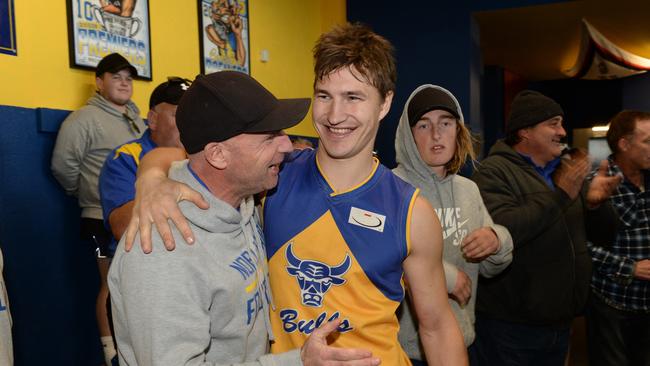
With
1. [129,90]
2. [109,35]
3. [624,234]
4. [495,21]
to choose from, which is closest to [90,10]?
[109,35]

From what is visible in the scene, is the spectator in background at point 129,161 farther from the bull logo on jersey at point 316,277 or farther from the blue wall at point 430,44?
the blue wall at point 430,44

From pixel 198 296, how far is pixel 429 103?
1.39 m

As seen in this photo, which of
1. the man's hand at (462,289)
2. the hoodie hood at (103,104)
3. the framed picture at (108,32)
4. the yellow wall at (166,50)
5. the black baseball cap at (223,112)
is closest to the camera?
the black baseball cap at (223,112)

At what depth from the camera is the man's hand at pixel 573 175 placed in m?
2.49

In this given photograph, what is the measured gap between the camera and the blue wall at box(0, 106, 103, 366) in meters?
3.25

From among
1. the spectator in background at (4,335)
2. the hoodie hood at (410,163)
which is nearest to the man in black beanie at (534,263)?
the hoodie hood at (410,163)

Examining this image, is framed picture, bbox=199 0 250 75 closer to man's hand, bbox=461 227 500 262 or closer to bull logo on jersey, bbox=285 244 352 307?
man's hand, bbox=461 227 500 262

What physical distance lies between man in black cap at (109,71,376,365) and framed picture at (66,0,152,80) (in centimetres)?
275

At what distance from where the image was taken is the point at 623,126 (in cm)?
309

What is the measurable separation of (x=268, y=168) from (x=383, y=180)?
15.5 inches

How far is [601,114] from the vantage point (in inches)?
582

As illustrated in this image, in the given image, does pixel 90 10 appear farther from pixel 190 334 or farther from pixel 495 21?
pixel 495 21

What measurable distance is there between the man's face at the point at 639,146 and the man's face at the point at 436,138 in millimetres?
1304

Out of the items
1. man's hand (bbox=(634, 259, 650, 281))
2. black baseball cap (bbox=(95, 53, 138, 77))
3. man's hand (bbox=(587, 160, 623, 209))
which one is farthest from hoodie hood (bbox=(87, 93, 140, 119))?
man's hand (bbox=(634, 259, 650, 281))
